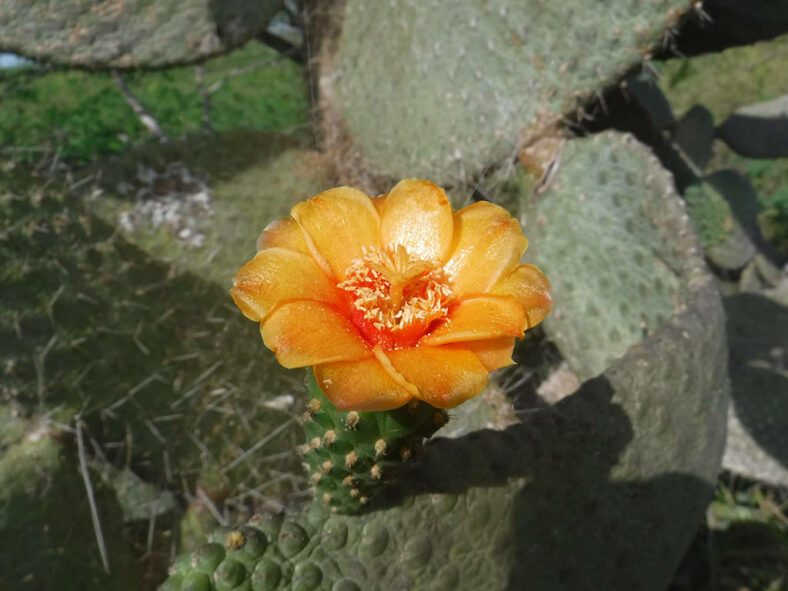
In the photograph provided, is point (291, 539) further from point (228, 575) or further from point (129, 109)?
point (129, 109)

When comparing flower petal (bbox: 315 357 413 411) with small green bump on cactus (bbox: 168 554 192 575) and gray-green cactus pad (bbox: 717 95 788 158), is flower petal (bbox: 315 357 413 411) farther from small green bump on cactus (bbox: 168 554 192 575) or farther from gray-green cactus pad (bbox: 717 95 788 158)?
gray-green cactus pad (bbox: 717 95 788 158)

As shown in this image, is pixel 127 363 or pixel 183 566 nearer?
pixel 183 566

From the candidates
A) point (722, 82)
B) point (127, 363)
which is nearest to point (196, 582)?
point (127, 363)

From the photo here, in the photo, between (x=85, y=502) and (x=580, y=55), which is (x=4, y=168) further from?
(x=580, y=55)

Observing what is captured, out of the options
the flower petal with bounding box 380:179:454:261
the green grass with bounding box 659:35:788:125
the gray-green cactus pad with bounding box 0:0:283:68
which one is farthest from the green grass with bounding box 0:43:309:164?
the flower petal with bounding box 380:179:454:261

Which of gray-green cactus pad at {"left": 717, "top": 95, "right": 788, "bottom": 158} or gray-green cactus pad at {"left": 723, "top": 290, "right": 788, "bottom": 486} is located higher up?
gray-green cactus pad at {"left": 717, "top": 95, "right": 788, "bottom": 158}

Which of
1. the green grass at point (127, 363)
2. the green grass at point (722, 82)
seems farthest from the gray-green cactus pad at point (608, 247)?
the green grass at point (722, 82)
